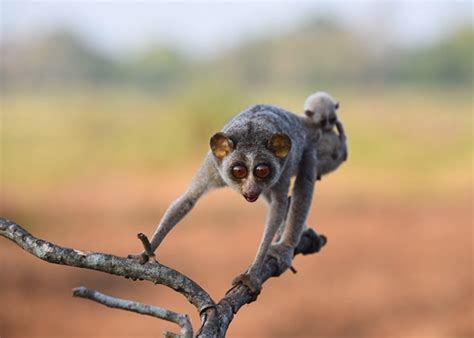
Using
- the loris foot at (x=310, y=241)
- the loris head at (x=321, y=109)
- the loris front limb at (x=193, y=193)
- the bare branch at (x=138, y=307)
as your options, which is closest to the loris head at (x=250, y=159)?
the loris front limb at (x=193, y=193)

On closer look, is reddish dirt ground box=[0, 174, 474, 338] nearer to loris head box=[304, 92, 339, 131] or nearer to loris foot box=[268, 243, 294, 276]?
loris head box=[304, 92, 339, 131]

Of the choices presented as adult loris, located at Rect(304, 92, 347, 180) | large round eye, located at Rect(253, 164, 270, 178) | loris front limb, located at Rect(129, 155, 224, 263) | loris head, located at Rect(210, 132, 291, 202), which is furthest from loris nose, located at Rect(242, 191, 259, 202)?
adult loris, located at Rect(304, 92, 347, 180)

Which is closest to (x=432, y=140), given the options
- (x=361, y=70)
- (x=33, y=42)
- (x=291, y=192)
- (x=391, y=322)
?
(x=361, y=70)

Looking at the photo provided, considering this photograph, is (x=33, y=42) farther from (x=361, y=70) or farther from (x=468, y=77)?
(x=468, y=77)

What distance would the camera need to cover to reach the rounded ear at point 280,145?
429cm

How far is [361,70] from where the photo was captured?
59.8 m

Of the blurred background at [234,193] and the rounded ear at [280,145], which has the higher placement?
the blurred background at [234,193]

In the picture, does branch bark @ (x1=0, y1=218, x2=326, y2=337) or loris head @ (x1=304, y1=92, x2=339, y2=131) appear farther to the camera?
loris head @ (x1=304, y1=92, x2=339, y2=131)

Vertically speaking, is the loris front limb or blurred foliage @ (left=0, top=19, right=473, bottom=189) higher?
blurred foliage @ (left=0, top=19, right=473, bottom=189)

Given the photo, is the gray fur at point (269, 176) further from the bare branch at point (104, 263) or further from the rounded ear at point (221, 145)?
the bare branch at point (104, 263)

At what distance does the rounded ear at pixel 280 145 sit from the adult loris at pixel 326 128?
3.53 ft

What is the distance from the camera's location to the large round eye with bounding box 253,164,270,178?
13.8ft

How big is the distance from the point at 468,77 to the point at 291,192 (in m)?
52.2

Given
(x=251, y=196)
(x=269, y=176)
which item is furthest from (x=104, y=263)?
(x=269, y=176)
